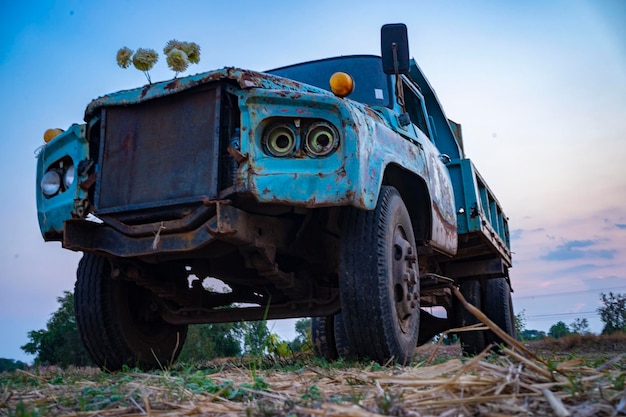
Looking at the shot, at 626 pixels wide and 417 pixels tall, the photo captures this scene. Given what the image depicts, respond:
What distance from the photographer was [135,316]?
4.82 metres

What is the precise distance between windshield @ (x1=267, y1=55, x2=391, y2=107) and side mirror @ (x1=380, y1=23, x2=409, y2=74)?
1.93 feet

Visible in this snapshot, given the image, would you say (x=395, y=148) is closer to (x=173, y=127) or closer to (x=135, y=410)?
(x=173, y=127)

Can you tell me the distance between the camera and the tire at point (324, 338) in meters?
7.26

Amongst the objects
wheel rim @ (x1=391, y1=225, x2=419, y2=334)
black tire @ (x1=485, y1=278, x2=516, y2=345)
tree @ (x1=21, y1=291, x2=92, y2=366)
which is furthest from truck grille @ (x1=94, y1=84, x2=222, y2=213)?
tree @ (x1=21, y1=291, x2=92, y2=366)

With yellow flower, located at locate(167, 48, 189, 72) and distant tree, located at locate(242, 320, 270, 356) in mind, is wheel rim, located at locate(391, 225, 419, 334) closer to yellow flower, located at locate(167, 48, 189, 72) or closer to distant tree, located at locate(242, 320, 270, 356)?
distant tree, located at locate(242, 320, 270, 356)

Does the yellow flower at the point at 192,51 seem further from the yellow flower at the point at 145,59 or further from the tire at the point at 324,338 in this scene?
the tire at the point at 324,338

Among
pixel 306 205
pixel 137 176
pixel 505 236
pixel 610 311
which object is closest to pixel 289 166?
pixel 306 205

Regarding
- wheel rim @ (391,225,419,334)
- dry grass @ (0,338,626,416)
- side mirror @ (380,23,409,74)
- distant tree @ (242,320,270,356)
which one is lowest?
dry grass @ (0,338,626,416)

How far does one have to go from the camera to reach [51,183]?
14.7 feet

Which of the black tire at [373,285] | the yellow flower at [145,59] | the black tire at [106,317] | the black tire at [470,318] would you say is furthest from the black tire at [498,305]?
the yellow flower at [145,59]

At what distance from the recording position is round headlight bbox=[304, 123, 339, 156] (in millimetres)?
3684

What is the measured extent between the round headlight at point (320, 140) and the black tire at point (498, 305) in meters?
4.53

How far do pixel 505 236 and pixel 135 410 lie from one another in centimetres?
799

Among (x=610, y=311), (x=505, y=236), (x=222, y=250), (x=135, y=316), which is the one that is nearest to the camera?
(x=222, y=250)
